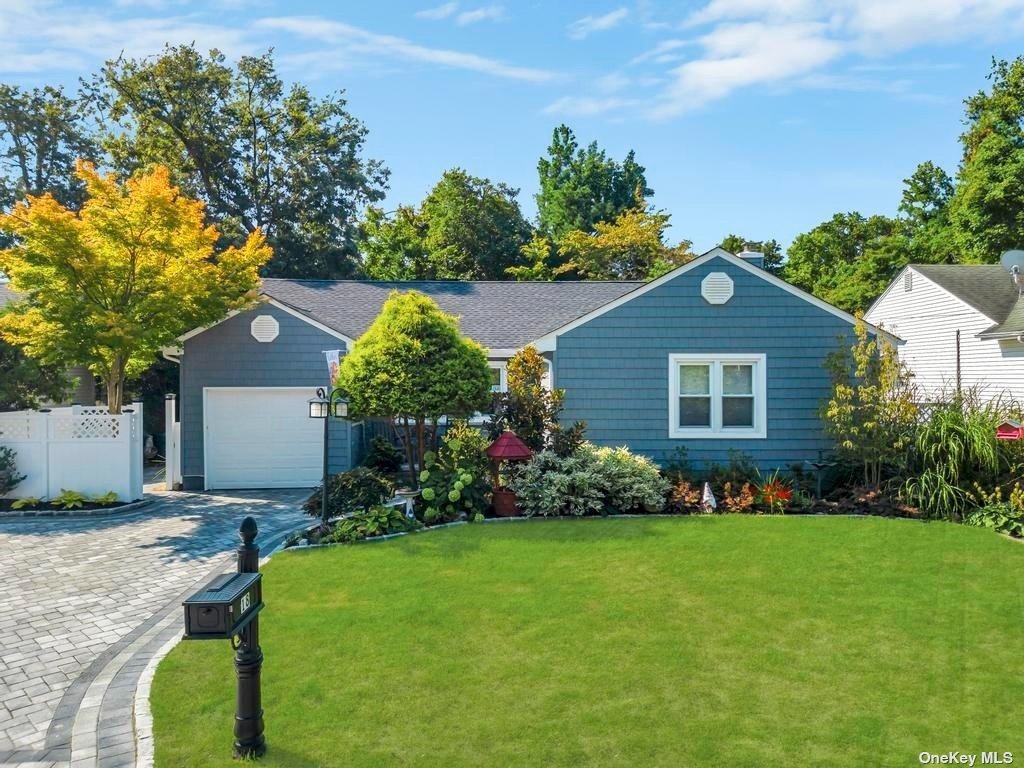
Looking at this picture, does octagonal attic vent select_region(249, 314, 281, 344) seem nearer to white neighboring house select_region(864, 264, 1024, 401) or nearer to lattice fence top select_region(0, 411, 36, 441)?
lattice fence top select_region(0, 411, 36, 441)

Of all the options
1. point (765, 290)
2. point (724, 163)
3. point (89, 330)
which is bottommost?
point (89, 330)

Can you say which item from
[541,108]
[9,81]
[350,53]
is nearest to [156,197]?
[350,53]

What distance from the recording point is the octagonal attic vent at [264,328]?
14.4 meters

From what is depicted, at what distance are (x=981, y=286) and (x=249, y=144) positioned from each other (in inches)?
1092

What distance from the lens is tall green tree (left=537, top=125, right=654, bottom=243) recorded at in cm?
4184

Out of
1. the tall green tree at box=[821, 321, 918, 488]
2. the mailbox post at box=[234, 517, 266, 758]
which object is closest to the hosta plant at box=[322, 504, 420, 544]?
the mailbox post at box=[234, 517, 266, 758]

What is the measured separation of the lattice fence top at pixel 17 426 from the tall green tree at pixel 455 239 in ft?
71.1

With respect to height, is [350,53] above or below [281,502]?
above

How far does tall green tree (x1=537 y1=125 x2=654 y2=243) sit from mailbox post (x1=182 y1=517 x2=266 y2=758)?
37313mm

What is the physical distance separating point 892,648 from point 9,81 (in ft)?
131

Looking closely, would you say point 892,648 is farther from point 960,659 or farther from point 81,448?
point 81,448

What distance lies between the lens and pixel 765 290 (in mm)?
12742

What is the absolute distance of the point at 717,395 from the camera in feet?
42.2

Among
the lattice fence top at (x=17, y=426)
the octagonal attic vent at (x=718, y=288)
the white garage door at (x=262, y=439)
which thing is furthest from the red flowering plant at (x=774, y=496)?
the lattice fence top at (x=17, y=426)
